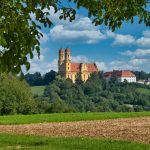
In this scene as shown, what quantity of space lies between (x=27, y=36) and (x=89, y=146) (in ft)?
37.0

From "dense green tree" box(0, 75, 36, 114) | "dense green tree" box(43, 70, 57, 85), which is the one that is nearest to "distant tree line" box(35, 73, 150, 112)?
"dense green tree" box(0, 75, 36, 114)

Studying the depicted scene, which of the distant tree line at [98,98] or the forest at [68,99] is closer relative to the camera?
the forest at [68,99]

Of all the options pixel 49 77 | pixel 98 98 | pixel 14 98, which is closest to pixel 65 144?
pixel 14 98

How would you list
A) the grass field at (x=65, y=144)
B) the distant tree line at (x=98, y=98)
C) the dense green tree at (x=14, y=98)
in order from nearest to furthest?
1. the grass field at (x=65, y=144)
2. the dense green tree at (x=14, y=98)
3. the distant tree line at (x=98, y=98)

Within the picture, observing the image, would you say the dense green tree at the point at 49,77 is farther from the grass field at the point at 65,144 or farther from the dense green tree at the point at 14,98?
the grass field at the point at 65,144

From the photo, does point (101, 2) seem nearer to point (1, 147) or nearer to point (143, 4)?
point (143, 4)

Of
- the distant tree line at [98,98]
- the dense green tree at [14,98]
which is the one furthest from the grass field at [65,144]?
the distant tree line at [98,98]

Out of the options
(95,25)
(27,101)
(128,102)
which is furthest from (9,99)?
(95,25)

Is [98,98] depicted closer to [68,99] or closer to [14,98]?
[68,99]

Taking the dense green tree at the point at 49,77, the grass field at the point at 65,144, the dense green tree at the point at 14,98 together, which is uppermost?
the dense green tree at the point at 49,77

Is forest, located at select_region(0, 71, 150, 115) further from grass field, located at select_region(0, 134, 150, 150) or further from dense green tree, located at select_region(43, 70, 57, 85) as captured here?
grass field, located at select_region(0, 134, 150, 150)

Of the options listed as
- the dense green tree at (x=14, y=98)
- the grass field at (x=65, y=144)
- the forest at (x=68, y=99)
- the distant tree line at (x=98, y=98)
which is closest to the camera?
the grass field at (x=65, y=144)

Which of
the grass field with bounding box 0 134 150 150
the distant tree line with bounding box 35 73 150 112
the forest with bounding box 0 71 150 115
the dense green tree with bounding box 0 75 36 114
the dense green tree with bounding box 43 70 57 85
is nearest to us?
the grass field with bounding box 0 134 150 150

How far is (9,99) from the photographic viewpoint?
74938mm
